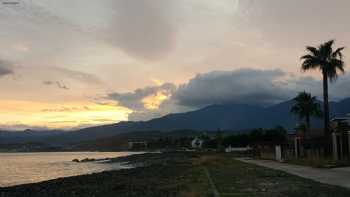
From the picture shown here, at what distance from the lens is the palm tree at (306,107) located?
86938 millimetres

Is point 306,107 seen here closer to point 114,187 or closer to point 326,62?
point 326,62

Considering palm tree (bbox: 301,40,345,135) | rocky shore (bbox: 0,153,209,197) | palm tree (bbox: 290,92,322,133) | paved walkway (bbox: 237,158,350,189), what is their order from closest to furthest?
paved walkway (bbox: 237,158,350,189), rocky shore (bbox: 0,153,209,197), palm tree (bbox: 301,40,345,135), palm tree (bbox: 290,92,322,133)

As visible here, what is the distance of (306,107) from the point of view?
86938 millimetres

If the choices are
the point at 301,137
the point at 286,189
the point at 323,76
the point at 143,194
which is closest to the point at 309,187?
the point at 286,189

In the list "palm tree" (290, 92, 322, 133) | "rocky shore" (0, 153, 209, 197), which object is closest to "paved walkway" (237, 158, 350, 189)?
"rocky shore" (0, 153, 209, 197)

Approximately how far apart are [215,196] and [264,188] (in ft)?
14.2

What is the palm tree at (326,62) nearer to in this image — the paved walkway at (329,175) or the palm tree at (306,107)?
the paved walkway at (329,175)

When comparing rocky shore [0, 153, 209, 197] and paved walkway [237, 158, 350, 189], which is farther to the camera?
rocky shore [0, 153, 209, 197]

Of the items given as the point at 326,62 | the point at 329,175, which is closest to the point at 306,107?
the point at 326,62

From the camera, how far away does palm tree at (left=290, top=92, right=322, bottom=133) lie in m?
86.9

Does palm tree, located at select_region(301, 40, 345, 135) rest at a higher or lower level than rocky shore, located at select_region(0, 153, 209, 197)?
higher

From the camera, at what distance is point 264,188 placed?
23.7 metres

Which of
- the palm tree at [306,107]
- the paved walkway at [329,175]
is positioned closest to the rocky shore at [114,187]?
the paved walkway at [329,175]

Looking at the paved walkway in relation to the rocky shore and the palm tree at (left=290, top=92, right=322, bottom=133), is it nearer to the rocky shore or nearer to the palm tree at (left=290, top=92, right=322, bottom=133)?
the rocky shore
